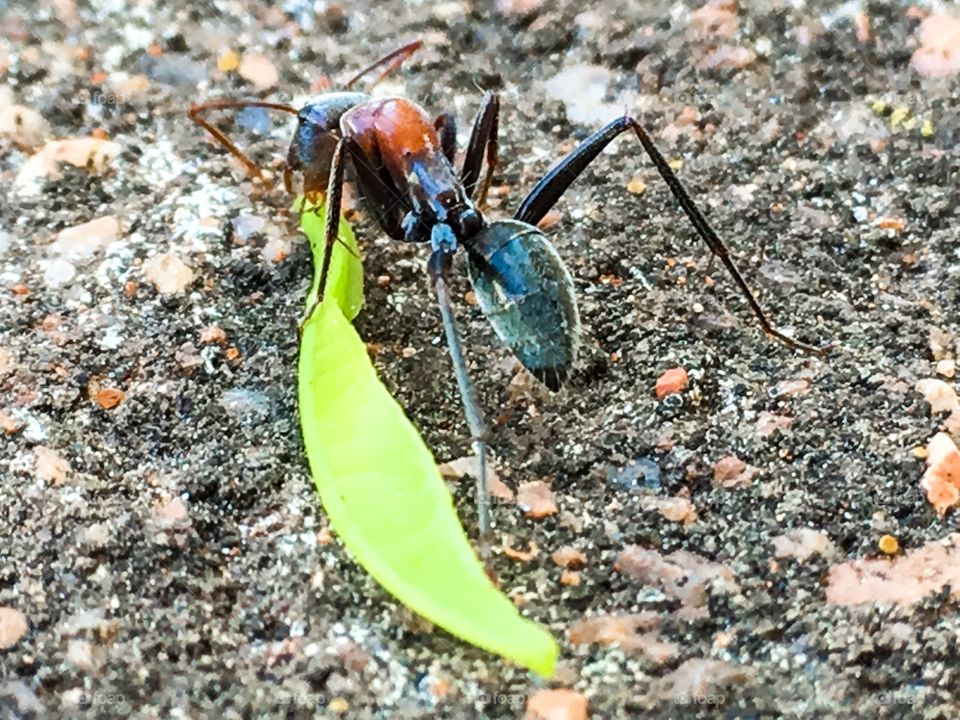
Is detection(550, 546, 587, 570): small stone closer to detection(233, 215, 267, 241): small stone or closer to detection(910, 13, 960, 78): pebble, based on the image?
detection(233, 215, 267, 241): small stone

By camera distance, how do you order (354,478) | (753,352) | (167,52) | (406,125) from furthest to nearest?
(167,52)
(406,125)
(753,352)
(354,478)

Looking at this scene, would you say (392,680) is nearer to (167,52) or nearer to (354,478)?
(354,478)

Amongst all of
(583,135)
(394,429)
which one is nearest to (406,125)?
(583,135)

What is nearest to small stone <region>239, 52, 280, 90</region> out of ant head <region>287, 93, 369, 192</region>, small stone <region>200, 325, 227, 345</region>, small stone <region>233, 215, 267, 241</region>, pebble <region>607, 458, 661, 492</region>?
ant head <region>287, 93, 369, 192</region>

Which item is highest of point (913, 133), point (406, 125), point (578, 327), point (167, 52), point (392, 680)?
point (167, 52)

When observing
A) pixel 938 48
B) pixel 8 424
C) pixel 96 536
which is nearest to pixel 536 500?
pixel 96 536

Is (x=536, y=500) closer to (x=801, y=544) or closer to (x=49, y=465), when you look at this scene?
(x=801, y=544)
